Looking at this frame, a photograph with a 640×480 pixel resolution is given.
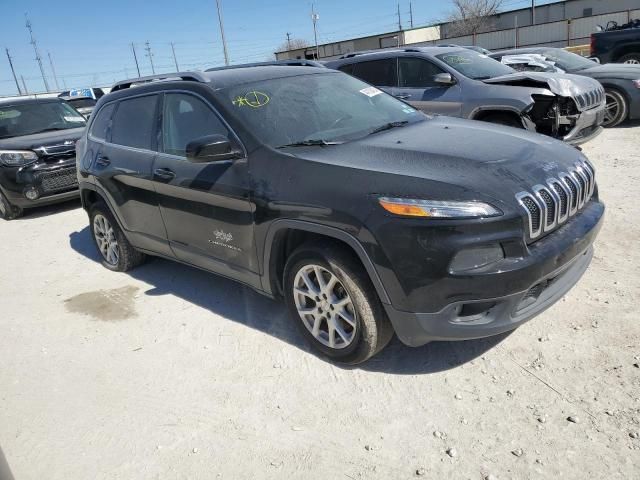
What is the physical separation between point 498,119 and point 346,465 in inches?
235

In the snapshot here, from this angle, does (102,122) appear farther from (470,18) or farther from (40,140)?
(470,18)

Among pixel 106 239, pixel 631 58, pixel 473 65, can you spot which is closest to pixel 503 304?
pixel 106 239

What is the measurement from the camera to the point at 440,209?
8.42 feet

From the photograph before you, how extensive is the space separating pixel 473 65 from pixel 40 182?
6770 mm

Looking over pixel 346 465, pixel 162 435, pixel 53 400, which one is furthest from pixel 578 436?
pixel 53 400

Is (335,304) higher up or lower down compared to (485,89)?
lower down

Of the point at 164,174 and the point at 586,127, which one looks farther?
the point at 586,127

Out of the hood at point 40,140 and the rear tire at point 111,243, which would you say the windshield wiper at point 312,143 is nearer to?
the rear tire at point 111,243

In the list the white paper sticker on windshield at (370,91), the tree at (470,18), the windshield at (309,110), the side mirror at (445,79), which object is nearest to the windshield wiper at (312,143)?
the windshield at (309,110)

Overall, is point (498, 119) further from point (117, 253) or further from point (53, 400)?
point (53, 400)

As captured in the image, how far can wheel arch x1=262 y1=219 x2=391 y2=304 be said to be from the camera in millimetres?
2766

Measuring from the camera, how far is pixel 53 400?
3322 mm

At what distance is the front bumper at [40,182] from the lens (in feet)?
25.5

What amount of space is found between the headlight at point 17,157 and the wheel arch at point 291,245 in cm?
610
